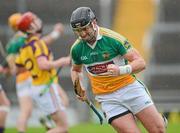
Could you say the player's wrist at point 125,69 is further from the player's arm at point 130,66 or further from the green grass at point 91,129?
the green grass at point 91,129

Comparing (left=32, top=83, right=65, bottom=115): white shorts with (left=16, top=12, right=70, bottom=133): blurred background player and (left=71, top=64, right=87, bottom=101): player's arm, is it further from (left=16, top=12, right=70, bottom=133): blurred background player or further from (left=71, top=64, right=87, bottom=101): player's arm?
(left=71, top=64, right=87, bottom=101): player's arm

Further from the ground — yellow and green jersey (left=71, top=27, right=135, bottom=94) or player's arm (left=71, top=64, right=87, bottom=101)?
yellow and green jersey (left=71, top=27, right=135, bottom=94)

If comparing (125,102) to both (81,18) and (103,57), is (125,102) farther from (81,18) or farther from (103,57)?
(81,18)

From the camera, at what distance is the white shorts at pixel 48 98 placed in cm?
1191

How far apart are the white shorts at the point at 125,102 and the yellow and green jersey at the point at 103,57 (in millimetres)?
70

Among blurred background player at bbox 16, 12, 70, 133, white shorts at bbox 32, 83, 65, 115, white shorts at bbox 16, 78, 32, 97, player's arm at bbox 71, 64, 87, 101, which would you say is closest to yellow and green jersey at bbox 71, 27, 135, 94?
player's arm at bbox 71, 64, 87, 101

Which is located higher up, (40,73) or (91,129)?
(40,73)

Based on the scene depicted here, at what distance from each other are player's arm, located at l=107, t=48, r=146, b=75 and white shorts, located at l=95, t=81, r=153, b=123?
412 millimetres

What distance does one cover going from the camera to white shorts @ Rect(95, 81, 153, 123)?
29.9 feet

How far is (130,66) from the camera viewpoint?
28.8 feet

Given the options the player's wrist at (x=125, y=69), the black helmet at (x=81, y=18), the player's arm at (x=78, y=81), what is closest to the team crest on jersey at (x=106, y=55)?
the player's wrist at (x=125, y=69)

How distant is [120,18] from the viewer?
69.3 ft

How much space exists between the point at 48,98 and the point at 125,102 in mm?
3169

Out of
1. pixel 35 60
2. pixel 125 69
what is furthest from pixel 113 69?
pixel 35 60
